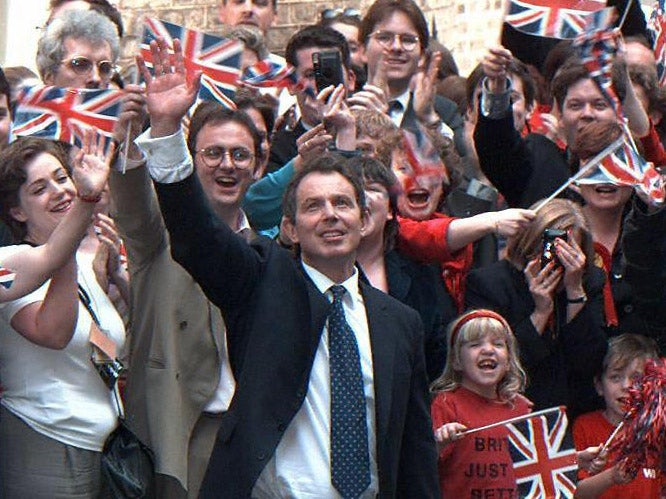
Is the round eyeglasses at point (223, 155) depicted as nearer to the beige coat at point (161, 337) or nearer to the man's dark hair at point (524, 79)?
the beige coat at point (161, 337)

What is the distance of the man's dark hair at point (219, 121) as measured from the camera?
7957 millimetres

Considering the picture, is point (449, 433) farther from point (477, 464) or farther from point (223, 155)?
point (223, 155)

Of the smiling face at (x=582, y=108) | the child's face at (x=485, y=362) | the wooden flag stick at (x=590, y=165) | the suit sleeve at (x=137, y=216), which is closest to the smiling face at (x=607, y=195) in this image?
the wooden flag stick at (x=590, y=165)

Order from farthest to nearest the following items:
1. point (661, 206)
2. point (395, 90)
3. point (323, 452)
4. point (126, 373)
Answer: point (395, 90)
point (661, 206)
point (126, 373)
point (323, 452)

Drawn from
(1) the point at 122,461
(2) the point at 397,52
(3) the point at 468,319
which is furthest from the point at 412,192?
(1) the point at 122,461

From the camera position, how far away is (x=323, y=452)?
7.15m

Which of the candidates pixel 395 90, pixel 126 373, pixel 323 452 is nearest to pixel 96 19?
pixel 395 90

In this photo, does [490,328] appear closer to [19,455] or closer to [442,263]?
[442,263]

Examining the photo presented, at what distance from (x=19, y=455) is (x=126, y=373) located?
58 centimetres

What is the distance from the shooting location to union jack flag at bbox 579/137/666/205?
8.41 meters

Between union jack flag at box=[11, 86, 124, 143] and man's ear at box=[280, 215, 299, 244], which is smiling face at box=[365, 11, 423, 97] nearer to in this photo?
union jack flag at box=[11, 86, 124, 143]

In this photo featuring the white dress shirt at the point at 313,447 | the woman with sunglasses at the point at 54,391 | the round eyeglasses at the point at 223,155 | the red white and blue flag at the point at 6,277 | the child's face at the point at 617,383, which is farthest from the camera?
the child's face at the point at 617,383

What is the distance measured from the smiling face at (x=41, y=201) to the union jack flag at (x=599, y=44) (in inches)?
81.1

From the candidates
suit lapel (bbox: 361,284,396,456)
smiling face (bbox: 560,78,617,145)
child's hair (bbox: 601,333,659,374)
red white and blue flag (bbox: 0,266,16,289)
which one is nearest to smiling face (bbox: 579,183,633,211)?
smiling face (bbox: 560,78,617,145)
